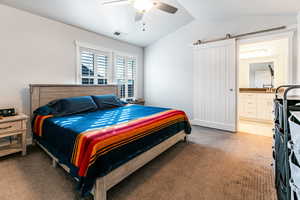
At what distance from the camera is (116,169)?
61.4 inches

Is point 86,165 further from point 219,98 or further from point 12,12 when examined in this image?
point 219,98

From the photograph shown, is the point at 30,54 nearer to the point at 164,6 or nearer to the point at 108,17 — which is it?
the point at 108,17

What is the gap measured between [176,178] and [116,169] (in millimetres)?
771

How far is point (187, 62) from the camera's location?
4.44 metres

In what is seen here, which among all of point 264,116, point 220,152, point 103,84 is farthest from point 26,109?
point 264,116

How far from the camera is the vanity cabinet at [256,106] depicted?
4.45 m

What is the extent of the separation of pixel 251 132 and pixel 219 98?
111 centimetres

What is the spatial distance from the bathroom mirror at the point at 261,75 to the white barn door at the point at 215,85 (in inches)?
89.9

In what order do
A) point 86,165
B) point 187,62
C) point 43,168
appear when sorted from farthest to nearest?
point 187,62 → point 43,168 → point 86,165

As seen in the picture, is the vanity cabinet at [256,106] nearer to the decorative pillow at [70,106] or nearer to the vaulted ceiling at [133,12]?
the vaulted ceiling at [133,12]

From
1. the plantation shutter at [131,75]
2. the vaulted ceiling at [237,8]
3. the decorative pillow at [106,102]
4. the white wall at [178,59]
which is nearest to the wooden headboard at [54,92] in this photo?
the decorative pillow at [106,102]

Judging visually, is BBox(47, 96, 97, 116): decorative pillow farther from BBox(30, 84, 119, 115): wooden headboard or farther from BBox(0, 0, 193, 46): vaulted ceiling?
BBox(0, 0, 193, 46): vaulted ceiling

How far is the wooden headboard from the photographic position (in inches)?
108

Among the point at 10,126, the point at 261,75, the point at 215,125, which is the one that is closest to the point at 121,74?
the point at 10,126
